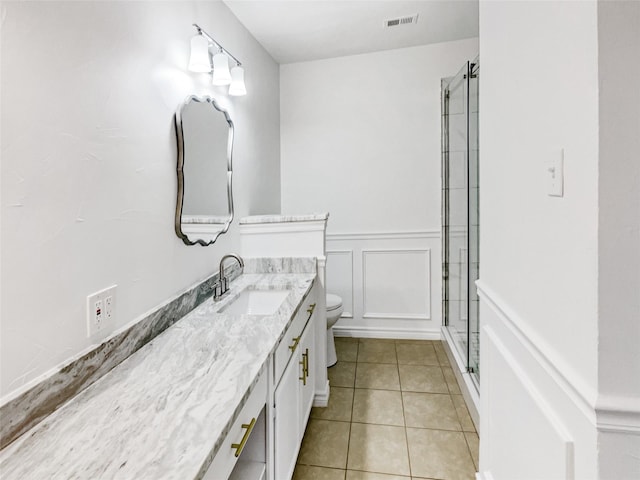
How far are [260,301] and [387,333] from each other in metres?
1.65

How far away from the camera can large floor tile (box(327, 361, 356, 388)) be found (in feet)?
8.23

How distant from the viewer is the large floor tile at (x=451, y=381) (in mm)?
2369

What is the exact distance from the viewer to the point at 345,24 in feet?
8.59

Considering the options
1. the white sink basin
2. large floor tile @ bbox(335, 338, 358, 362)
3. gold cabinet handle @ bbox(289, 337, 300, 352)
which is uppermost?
the white sink basin

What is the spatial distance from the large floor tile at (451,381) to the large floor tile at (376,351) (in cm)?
39

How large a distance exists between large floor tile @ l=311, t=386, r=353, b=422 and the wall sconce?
6.47 ft

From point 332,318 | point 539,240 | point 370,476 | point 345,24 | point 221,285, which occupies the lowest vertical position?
point 370,476

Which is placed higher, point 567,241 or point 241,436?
point 567,241

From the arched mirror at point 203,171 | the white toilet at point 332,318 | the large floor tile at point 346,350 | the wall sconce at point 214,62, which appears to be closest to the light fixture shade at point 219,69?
the wall sconce at point 214,62

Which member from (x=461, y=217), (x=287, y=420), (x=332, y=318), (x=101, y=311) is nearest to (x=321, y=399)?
(x=332, y=318)

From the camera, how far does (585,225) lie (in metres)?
Result: 0.75

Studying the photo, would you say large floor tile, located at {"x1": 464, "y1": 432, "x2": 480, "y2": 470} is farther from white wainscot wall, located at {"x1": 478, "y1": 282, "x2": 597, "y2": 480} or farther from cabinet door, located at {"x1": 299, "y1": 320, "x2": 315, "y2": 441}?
cabinet door, located at {"x1": 299, "y1": 320, "x2": 315, "y2": 441}

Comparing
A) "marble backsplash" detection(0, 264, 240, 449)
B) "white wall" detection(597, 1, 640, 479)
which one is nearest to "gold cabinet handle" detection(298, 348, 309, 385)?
"marble backsplash" detection(0, 264, 240, 449)

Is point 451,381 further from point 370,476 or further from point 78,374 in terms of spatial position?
point 78,374
